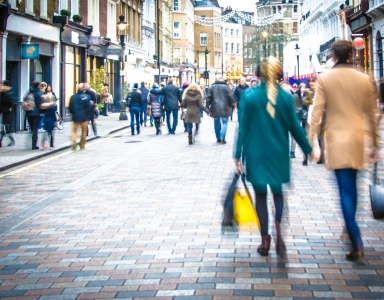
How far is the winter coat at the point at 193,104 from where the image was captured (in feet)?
63.8

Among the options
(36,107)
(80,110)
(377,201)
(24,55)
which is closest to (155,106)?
(24,55)

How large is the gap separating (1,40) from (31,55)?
2040 millimetres

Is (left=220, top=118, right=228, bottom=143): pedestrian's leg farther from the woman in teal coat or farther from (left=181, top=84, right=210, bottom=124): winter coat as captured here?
the woman in teal coat

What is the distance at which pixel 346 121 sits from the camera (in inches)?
237

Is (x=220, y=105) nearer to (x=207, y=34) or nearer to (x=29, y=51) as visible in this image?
(x=29, y=51)

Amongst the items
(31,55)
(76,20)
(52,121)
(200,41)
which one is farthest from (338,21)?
(200,41)

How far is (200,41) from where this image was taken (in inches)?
4555

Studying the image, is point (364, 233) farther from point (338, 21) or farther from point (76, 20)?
point (338, 21)

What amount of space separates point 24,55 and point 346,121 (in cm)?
2086

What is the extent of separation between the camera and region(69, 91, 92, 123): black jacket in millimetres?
18312

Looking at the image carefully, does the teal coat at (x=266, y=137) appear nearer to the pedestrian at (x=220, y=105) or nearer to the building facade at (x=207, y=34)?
the pedestrian at (x=220, y=105)

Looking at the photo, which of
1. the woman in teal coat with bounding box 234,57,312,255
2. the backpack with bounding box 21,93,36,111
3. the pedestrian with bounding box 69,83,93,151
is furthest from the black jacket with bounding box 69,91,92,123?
the woman in teal coat with bounding box 234,57,312,255

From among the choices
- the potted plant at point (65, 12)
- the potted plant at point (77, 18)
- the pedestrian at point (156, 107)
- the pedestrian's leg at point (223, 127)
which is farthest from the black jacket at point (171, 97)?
the potted plant at point (77, 18)

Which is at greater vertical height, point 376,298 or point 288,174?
point 288,174
